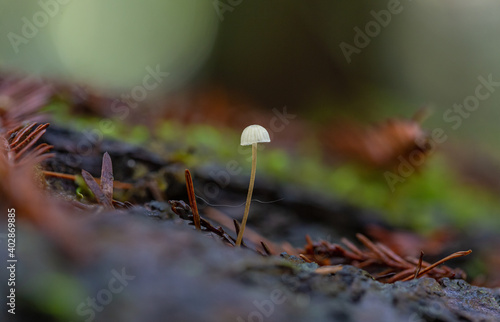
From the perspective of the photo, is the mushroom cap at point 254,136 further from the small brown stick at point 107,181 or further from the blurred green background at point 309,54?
the blurred green background at point 309,54

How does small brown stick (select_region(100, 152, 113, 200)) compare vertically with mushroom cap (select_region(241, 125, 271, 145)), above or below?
below

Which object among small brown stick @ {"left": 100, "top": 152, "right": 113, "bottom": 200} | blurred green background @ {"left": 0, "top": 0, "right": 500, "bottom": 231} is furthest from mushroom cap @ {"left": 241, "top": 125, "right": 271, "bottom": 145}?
blurred green background @ {"left": 0, "top": 0, "right": 500, "bottom": 231}

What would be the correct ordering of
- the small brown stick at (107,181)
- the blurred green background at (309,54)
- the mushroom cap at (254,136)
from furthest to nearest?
1. the blurred green background at (309,54)
2. the mushroom cap at (254,136)
3. the small brown stick at (107,181)

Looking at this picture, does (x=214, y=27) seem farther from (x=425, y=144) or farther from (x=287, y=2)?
(x=425, y=144)

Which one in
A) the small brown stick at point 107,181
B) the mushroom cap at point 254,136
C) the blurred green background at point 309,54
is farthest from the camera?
the blurred green background at point 309,54

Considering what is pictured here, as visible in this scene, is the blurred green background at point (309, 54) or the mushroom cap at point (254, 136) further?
the blurred green background at point (309, 54)

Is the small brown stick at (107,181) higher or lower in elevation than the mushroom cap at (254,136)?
lower

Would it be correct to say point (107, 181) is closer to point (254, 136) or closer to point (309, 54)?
point (254, 136)

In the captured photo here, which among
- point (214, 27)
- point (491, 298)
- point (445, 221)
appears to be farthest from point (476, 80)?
point (491, 298)

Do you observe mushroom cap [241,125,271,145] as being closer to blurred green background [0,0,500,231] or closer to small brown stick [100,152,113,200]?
small brown stick [100,152,113,200]

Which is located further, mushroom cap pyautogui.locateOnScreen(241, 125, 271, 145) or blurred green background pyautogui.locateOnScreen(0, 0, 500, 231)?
blurred green background pyautogui.locateOnScreen(0, 0, 500, 231)

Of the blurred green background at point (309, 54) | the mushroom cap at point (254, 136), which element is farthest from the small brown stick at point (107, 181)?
the blurred green background at point (309, 54)
